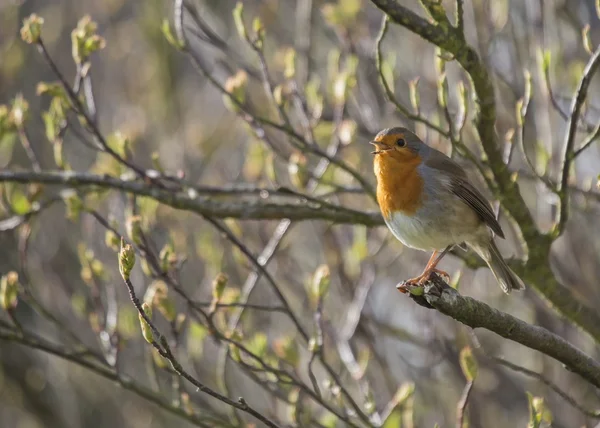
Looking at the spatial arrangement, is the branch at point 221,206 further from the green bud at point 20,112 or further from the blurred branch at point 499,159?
the blurred branch at point 499,159

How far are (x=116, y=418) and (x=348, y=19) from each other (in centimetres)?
420

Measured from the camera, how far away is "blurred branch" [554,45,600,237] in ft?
10.2

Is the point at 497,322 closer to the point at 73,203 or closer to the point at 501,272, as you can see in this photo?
the point at 501,272

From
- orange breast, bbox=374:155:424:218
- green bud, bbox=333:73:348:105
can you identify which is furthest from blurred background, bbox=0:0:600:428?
orange breast, bbox=374:155:424:218

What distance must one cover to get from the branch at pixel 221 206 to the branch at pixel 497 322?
1.09m

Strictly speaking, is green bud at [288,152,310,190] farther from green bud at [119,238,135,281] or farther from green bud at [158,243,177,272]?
green bud at [119,238,135,281]

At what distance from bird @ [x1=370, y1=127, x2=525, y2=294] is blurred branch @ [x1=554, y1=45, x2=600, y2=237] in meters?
0.41

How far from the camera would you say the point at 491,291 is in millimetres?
5898

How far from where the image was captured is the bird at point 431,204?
3.73m

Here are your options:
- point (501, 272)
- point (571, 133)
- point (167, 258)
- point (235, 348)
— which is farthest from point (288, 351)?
point (571, 133)

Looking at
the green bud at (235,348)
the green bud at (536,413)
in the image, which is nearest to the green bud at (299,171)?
the green bud at (235,348)

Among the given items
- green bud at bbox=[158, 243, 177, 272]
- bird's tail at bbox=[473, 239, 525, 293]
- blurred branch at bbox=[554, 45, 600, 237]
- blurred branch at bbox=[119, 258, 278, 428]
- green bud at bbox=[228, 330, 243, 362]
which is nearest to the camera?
blurred branch at bbox=[119, 258, 278, 428]

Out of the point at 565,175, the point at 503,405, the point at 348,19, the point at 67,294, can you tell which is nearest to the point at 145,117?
the point at 67,294

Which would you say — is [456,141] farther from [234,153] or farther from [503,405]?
[234,153]
